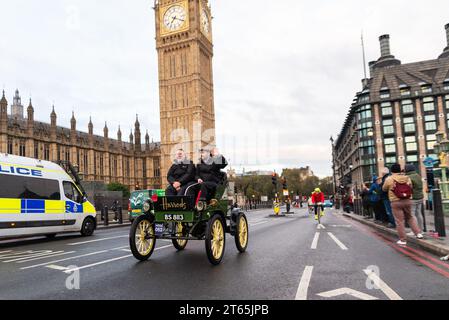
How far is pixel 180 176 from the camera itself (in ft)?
22.8

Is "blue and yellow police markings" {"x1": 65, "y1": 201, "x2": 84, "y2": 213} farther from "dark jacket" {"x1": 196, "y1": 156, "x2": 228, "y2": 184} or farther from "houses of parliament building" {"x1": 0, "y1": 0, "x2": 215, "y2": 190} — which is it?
"houses of parliament building" {"x1": 0, "y1": 0, "x2": 215, "y2": 190}

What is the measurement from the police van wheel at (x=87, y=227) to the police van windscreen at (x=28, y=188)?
1658mm

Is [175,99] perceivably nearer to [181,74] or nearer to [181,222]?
[181,74]

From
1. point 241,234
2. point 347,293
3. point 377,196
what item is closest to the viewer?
point 347,293

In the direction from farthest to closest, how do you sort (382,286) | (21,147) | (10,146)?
(21,147), (10,146), (382,286)

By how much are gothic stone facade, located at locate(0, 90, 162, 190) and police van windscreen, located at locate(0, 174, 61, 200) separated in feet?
145

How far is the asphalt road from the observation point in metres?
4.05

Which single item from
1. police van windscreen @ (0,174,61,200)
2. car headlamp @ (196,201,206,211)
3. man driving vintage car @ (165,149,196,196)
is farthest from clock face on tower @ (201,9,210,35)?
car headlamp @ (196,201,206,211)

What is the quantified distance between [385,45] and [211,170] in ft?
292

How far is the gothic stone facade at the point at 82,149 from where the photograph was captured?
56875mm

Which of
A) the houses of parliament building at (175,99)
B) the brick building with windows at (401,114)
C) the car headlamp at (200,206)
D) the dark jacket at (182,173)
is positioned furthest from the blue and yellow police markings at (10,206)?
the brick building with windows at (401,114)

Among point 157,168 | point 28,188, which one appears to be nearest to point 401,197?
point 28,188

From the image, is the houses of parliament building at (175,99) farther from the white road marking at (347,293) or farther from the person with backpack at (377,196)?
the white road marking at (347,293)

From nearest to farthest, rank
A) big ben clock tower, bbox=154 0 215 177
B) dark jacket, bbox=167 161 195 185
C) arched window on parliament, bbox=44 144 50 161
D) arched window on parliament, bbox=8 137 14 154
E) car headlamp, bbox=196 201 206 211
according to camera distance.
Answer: car headlamp, bbox=196 201 206 211 → dark jacket, bbox=167 161 195 185 → arched window on parliament, bbox=8 137 14 154 → arched window on parliament, bbox=44 144 50 161 → big ben clock tower, bbox=154 0 215 177
